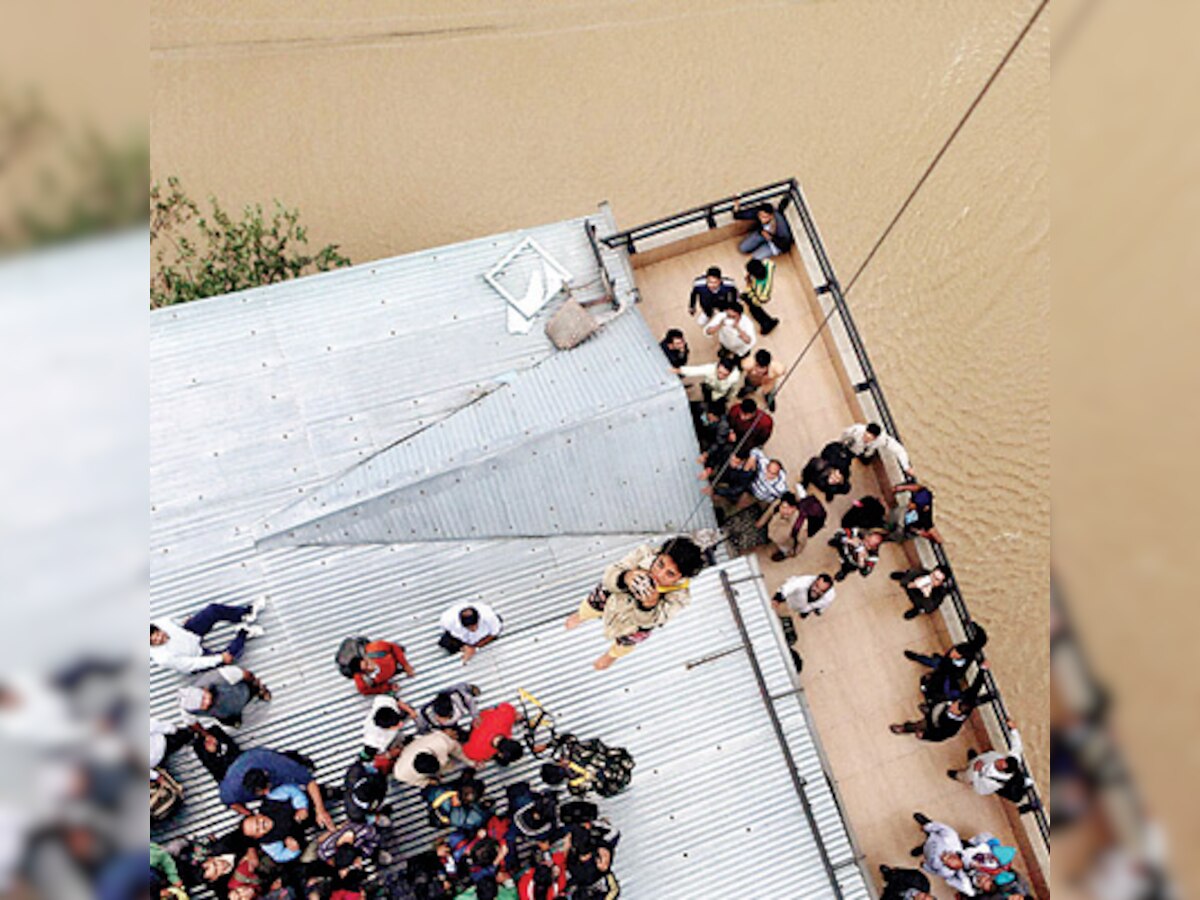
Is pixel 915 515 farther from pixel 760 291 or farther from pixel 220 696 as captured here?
pixel 220 696

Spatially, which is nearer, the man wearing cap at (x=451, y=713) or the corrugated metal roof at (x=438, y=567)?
the man wearing cap at (x=451, y=713)

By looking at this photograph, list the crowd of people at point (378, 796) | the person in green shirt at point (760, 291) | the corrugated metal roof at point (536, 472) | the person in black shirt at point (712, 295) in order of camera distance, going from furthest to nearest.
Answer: the person in green shirt at point (760, 291)
the person in black shirt at point (712, 295)
the corrugated metal roof at point (536, 472)
the crowd of people at point (378, 796)

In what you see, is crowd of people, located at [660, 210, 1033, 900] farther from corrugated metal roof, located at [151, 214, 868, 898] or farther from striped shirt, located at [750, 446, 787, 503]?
corrugated metal roof, located at [151, 214, 868, 898]

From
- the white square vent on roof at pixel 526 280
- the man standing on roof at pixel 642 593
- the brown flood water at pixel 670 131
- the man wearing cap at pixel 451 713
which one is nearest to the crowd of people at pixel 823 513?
the white square vent on roof at pixel 526 280

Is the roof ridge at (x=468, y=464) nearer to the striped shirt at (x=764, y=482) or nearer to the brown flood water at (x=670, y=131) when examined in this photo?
the striped shirt at (x=764, y=482)

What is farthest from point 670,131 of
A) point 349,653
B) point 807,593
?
Answer: point 349,653

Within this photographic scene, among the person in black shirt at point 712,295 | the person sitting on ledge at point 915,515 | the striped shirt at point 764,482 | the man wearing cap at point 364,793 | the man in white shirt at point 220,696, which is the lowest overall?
the man wearing cap at point 364,793

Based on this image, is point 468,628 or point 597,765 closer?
point 597,765
